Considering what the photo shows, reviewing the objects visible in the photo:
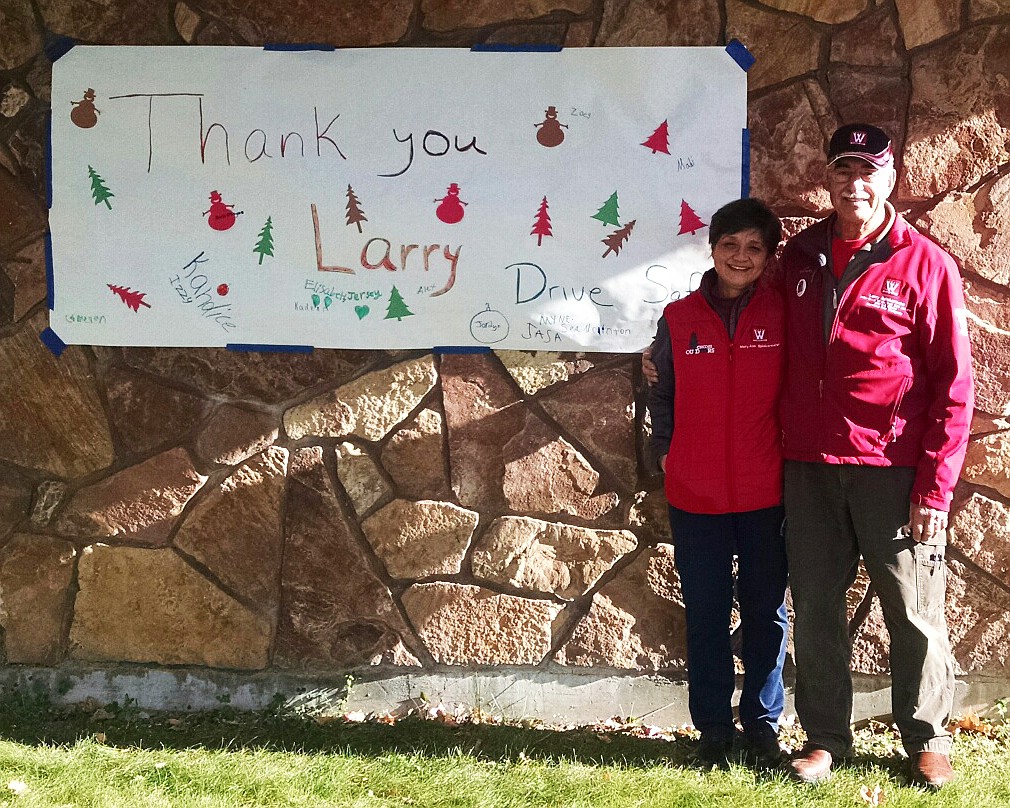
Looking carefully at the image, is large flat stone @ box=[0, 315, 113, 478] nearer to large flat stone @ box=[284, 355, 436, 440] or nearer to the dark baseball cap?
large flat stone @ box=[284, 355, 436, 440]

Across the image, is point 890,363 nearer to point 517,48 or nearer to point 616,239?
point 616,239

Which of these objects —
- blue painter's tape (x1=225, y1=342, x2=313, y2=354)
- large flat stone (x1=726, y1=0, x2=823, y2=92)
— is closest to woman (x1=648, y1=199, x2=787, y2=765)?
large flat stone (x1=726, y1=0, x2=823, y2=92)

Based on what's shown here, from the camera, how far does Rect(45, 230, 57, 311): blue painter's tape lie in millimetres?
3371

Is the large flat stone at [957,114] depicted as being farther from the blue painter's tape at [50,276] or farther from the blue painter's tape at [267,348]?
the blue painter's tape at [50,276]

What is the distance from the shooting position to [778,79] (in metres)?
3.22

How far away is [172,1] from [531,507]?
2243 millimetres

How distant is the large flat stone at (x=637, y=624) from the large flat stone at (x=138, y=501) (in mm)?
1539

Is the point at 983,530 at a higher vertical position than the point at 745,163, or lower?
lower

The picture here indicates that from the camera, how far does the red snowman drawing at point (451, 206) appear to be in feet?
10.8

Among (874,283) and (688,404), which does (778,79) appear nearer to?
(874,283)

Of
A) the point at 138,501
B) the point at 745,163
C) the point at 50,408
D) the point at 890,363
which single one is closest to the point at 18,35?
the point at 50,408

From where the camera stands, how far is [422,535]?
3340 mm

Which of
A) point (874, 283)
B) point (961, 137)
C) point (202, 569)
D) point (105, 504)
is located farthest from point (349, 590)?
point (961, 137)

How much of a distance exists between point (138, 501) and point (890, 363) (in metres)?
2.62
